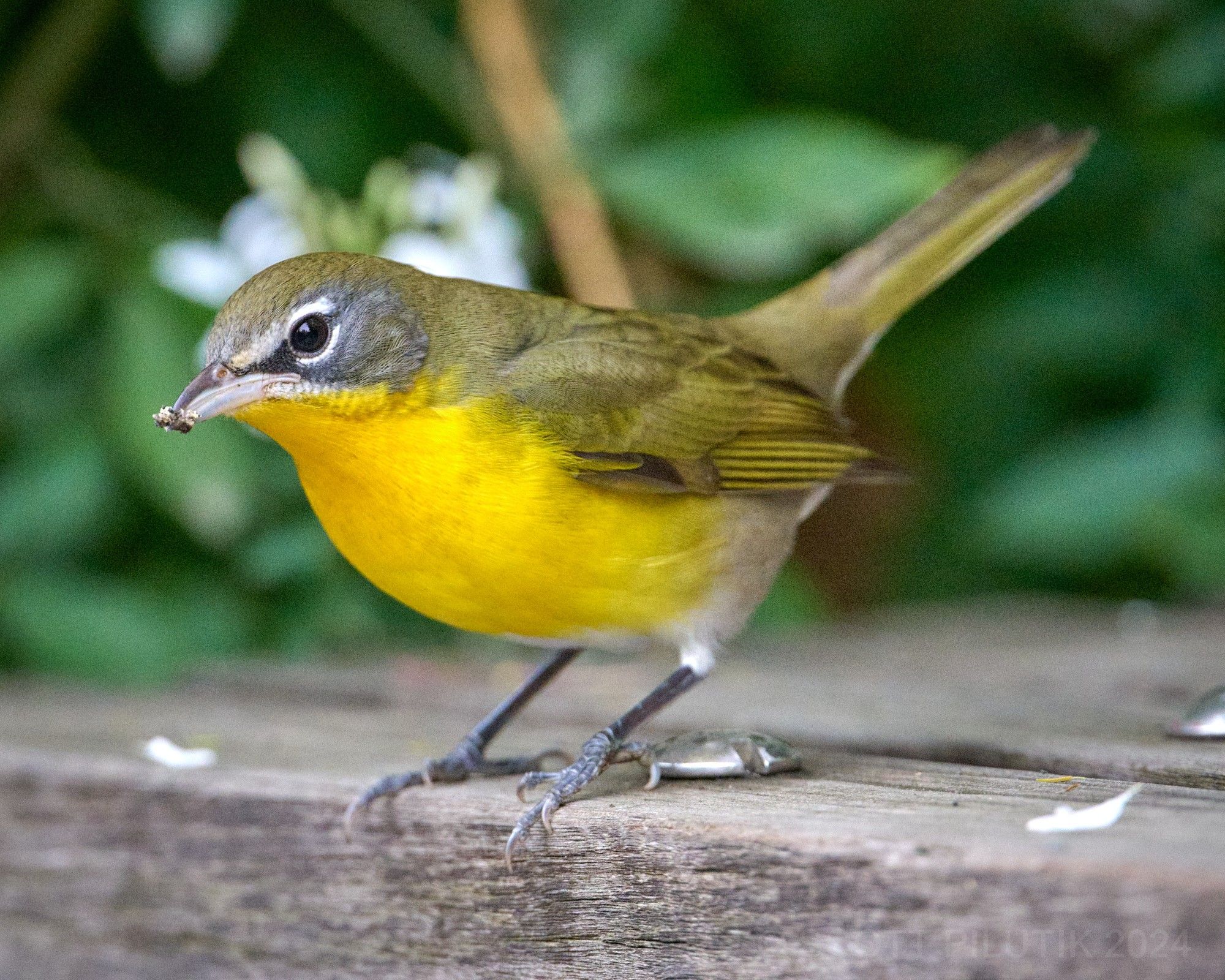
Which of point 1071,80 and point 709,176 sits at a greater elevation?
point 1071,80

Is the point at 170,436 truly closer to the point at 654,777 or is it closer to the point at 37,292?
the point at 37,292

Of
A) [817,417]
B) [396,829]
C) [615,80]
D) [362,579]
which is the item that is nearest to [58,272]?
[362,579]

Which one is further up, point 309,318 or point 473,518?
point 309,318

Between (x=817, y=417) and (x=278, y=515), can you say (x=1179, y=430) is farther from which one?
(x=278, y=515)

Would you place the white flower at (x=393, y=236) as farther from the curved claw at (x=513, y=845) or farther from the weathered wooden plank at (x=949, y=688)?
the curved claw at (x=513, y=845)

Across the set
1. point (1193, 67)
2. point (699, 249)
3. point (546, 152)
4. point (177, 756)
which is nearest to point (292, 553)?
point (177, 756)
